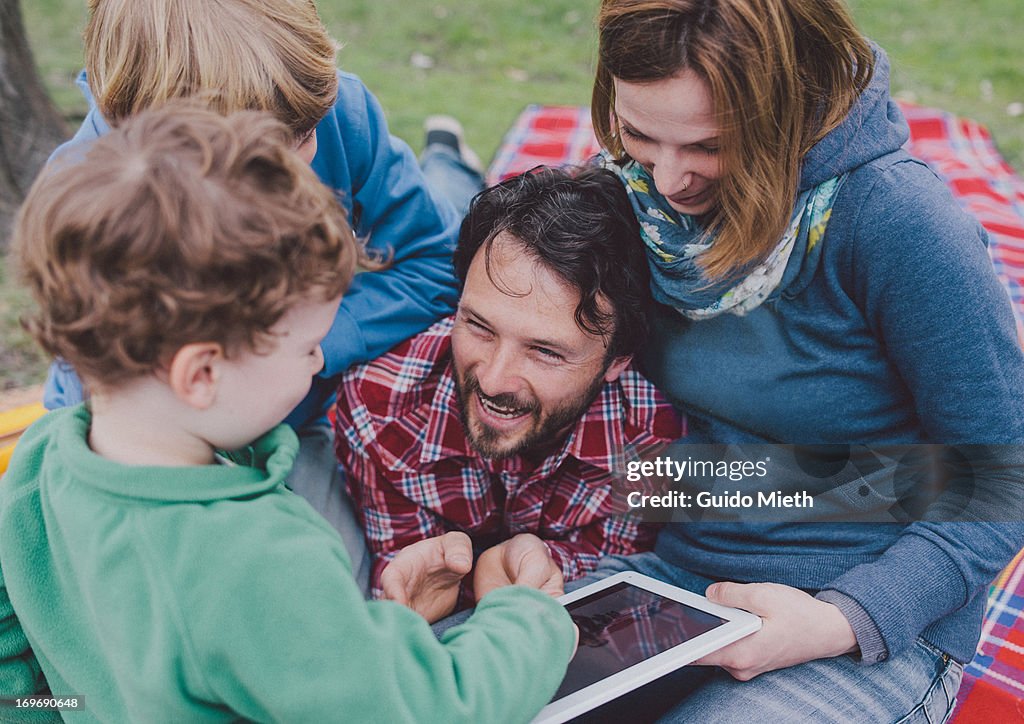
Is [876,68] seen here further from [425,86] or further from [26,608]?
[425,86]

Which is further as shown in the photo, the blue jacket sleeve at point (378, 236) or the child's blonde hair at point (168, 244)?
the blue jacket sleeve at point (378, 236)

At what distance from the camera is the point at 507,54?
6.53 metres

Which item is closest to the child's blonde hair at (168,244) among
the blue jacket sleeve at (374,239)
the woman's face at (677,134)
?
the woman's face at (677,134)

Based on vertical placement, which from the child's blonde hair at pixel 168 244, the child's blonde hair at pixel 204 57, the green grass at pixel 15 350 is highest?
the child's blonde hair at pixel 204 57

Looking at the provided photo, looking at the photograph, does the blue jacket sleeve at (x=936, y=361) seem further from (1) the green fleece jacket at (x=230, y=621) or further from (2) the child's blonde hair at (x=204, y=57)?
(2) the child's blonde hair at (x=204, y=57)

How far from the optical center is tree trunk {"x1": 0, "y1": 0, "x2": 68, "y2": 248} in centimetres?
368

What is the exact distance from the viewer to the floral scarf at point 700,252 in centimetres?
170

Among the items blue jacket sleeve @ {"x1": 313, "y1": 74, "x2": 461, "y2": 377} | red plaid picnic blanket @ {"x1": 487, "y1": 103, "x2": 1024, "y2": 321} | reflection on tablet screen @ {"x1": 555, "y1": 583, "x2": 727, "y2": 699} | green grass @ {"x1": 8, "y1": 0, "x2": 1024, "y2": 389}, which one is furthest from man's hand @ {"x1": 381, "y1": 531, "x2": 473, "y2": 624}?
green grass @ {"x1": 8, "y1": 0, "x2": 1024, "y2": 389}

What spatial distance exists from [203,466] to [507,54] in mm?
5844

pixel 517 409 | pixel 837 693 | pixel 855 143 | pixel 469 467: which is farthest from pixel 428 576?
pixel 855 143

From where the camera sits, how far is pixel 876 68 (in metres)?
1.76

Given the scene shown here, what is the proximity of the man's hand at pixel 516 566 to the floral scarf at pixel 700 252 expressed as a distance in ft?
2.07

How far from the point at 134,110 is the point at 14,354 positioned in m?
2.13

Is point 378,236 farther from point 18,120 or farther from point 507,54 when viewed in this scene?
point 507,54
